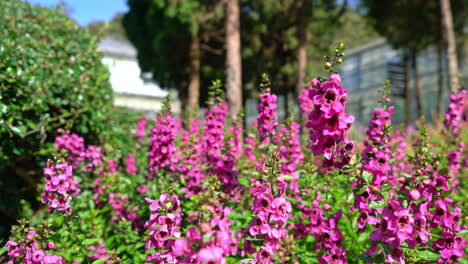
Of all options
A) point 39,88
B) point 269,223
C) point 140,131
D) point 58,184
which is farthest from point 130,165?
point 269,223

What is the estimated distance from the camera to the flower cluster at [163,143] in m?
3.38

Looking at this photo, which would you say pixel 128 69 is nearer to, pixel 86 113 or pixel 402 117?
pixel 402 117

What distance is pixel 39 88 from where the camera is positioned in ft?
12.5

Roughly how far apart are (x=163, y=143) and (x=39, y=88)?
1.62 meters

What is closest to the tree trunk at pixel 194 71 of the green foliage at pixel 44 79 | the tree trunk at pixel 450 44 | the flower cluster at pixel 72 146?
the green foliage at pixel 44 79

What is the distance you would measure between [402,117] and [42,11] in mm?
27901

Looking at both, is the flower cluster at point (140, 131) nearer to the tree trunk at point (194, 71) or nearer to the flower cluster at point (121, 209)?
the flower cluster at point (121, 209)

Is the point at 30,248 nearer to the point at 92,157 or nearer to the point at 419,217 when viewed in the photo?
the point at 419,217

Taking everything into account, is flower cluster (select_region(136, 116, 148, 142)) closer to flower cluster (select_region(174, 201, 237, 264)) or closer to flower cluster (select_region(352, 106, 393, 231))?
flower cluster (select_region(352, 106, 393, 231))

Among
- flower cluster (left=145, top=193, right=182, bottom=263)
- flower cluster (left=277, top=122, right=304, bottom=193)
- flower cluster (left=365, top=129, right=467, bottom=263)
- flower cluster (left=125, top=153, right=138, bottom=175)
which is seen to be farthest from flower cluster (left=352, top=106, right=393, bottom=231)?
flower cluster (left=125, top=153, right=138, bottom=175)

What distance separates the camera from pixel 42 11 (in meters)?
5.05

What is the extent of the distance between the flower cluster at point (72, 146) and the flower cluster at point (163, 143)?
1.10m

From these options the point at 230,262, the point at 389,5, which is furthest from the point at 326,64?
the point at 389,5

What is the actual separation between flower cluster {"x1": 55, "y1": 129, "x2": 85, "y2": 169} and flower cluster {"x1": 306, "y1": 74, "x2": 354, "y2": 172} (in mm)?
3077
